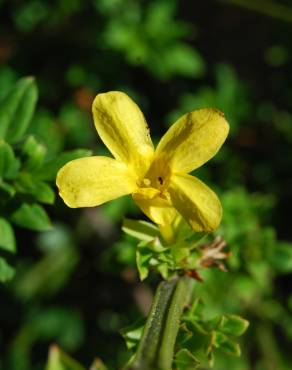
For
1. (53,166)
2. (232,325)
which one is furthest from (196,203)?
(53,166)

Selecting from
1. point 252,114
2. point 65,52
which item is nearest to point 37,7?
point 65,52

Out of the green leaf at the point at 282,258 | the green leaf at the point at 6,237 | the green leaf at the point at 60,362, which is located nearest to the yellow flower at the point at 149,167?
the green leaf at the point at 6,237

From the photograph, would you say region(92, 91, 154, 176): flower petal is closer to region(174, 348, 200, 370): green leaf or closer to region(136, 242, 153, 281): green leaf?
region(136, 242, 153, 281): green leaf

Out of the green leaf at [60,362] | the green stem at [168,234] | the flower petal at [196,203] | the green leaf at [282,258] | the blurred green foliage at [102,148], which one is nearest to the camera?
the flower petal at [196,203]

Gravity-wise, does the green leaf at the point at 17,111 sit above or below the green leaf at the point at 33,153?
above

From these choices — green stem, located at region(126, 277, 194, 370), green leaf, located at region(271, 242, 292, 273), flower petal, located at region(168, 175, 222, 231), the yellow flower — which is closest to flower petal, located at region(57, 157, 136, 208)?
the yellow flower

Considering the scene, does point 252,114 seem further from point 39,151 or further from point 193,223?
point 193,223

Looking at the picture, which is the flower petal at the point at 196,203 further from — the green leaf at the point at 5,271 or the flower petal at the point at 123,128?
the green leaf at the point at 5,271
